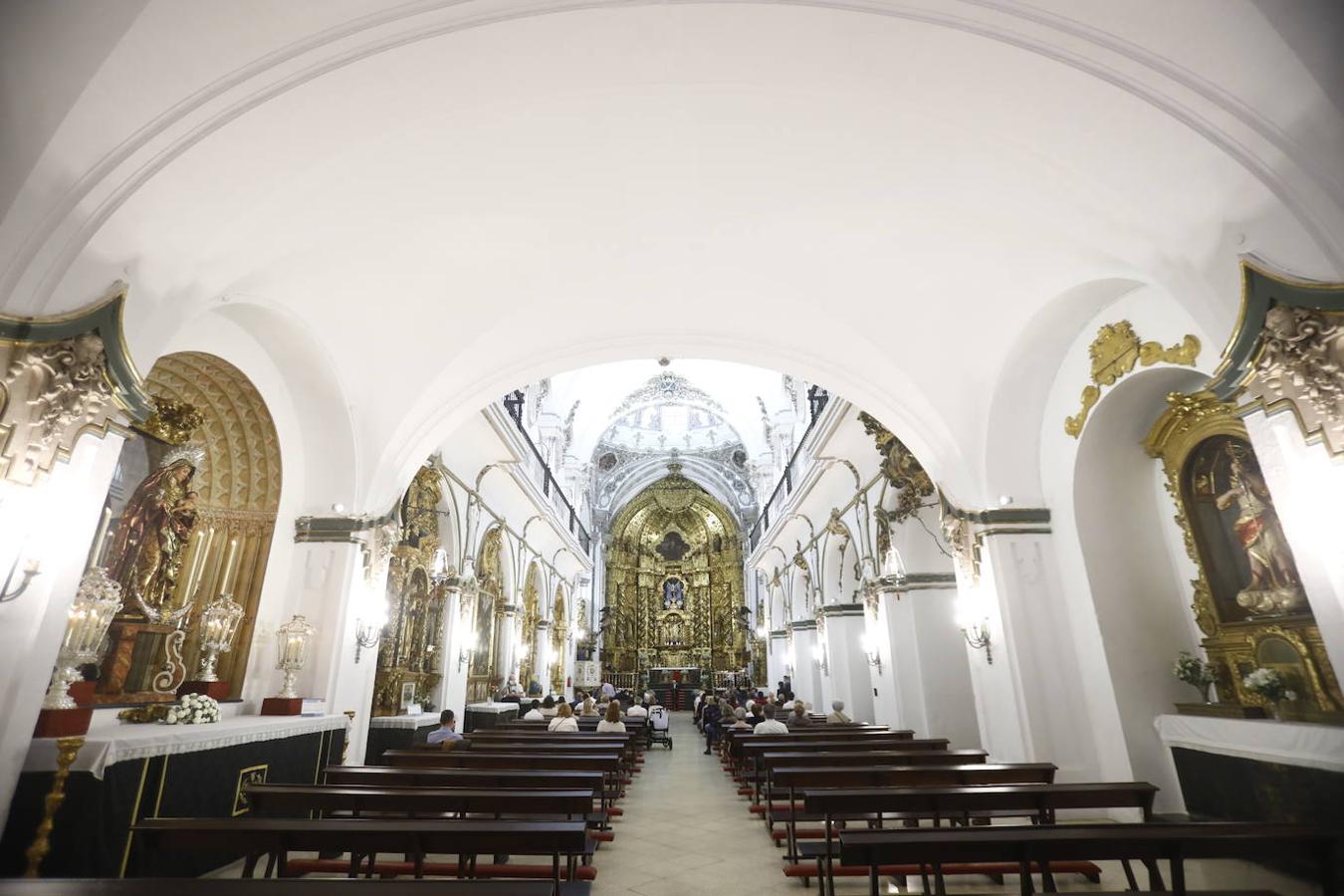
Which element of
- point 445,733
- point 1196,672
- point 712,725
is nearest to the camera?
point 1196,672

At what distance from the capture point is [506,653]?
13.9 metres

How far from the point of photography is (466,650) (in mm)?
10984

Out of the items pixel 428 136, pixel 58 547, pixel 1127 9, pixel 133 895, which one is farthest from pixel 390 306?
pixel 1127 9

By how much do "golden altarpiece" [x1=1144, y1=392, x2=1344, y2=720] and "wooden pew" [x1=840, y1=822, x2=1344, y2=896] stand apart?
272 cm

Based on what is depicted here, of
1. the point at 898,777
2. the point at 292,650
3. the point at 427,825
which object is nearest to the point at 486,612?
the point at 292,650

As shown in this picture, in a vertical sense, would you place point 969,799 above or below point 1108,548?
below

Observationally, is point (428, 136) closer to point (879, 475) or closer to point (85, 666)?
point (85, 666)

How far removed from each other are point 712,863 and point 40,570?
4.68 metres

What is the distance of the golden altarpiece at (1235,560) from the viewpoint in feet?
15.7

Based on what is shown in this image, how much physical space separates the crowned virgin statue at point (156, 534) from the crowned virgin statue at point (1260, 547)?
9.22m

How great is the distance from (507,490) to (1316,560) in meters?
11.8

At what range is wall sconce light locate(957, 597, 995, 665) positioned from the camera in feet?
22.7

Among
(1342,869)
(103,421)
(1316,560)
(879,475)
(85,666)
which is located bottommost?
(1342,869)

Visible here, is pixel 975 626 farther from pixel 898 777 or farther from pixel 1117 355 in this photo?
pixel 1117 355
